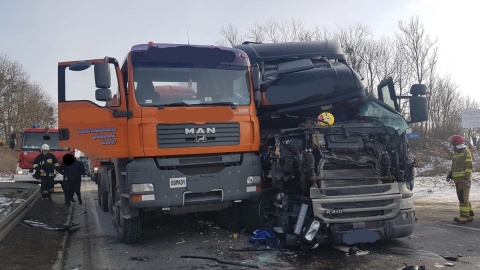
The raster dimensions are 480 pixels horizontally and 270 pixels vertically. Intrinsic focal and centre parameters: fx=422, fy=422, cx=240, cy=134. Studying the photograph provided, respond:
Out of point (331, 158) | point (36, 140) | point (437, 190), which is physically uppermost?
point (36, 140)

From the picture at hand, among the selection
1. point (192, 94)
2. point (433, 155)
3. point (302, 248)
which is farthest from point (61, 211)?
point (433, 155)

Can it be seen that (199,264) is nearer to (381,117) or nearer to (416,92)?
(381,117)

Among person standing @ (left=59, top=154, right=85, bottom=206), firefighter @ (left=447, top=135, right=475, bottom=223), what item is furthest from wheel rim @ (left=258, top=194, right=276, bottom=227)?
person standing @ (left=59, top=154, right=85, bottom=206)

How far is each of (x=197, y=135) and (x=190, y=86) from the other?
799 mm

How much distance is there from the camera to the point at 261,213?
276 inches

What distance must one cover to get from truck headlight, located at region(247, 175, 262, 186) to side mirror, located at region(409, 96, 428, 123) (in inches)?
116

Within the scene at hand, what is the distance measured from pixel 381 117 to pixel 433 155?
21259 millimetres

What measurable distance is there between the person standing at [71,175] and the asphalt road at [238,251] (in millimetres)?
3962

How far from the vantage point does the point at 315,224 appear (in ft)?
18.1

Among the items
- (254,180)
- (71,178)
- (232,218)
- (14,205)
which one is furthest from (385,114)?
(71,178)

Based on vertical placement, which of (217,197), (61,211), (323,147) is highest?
(323,147)

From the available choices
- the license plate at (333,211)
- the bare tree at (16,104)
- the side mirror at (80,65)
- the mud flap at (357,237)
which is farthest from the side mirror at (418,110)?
the bare tree at (16,104)

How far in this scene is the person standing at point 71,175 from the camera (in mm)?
11994

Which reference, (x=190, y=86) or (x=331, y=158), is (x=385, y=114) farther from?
(x=190, y=86)
